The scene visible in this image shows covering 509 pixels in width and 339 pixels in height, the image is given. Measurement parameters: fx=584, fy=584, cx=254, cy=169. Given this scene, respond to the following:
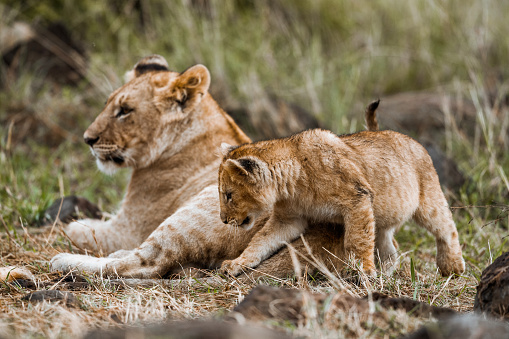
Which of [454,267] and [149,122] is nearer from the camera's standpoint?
[454,267]

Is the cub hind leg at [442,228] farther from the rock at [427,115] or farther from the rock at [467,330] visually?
the rock at [427,115]

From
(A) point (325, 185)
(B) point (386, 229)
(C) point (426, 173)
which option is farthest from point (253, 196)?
(C) point (426, 173)

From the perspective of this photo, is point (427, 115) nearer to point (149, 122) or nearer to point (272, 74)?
point (272, 74)

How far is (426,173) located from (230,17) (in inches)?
315

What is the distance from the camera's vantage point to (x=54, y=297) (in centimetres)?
337

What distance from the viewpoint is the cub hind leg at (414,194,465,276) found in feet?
14.2

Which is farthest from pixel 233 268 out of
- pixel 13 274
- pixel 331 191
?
pixel 13 274

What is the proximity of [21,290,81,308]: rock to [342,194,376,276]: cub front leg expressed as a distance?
1723mm

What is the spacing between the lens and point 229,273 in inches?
157

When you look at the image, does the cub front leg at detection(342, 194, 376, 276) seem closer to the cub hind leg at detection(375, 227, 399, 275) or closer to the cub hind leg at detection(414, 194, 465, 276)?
the cub hind leg at detection(375, 227, 399, 275)

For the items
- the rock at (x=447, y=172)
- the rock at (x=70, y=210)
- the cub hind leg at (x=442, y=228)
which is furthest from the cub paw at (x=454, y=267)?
the rock at (x=70, y=210)

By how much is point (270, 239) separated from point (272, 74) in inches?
247

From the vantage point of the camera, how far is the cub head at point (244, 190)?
12.9 ft

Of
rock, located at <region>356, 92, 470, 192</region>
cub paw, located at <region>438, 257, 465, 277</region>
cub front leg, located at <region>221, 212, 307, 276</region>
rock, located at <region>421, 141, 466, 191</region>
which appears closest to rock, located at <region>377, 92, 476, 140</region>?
rock, located at <region>356, 92, 470, 192</region>
